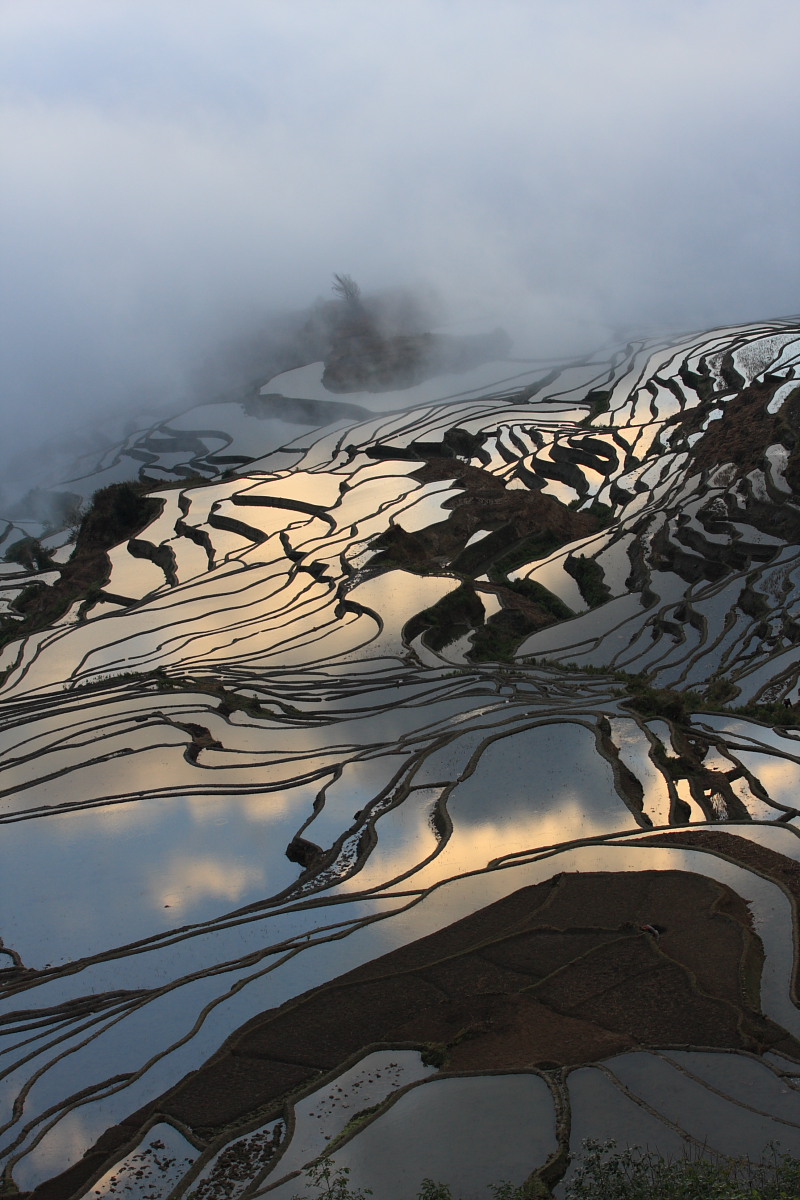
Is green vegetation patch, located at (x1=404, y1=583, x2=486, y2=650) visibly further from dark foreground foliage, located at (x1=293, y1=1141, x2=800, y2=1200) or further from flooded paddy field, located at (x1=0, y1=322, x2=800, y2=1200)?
dark foreground foliage, located at (x1=293, y1=1141, x2=800, y2=1200)

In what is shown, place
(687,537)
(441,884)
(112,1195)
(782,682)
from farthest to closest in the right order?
(687,537)
(782,682)
(441,884)
(112,1195)

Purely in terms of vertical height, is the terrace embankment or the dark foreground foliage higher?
the dark foreground foliage

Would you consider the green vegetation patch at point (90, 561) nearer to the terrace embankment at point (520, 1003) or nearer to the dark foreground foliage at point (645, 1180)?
the terrace embankment at point (520, 1003)

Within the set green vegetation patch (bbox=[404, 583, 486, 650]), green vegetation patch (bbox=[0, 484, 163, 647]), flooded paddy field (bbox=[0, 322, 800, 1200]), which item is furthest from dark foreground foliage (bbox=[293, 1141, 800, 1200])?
green vegetation patch (bbox=[0, 484, 163, 647])

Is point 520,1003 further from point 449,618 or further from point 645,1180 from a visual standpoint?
point 449,618

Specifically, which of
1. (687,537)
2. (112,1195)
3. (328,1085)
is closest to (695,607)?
(687,537)

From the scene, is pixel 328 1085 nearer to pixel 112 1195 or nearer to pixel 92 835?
pixel 112 1195
